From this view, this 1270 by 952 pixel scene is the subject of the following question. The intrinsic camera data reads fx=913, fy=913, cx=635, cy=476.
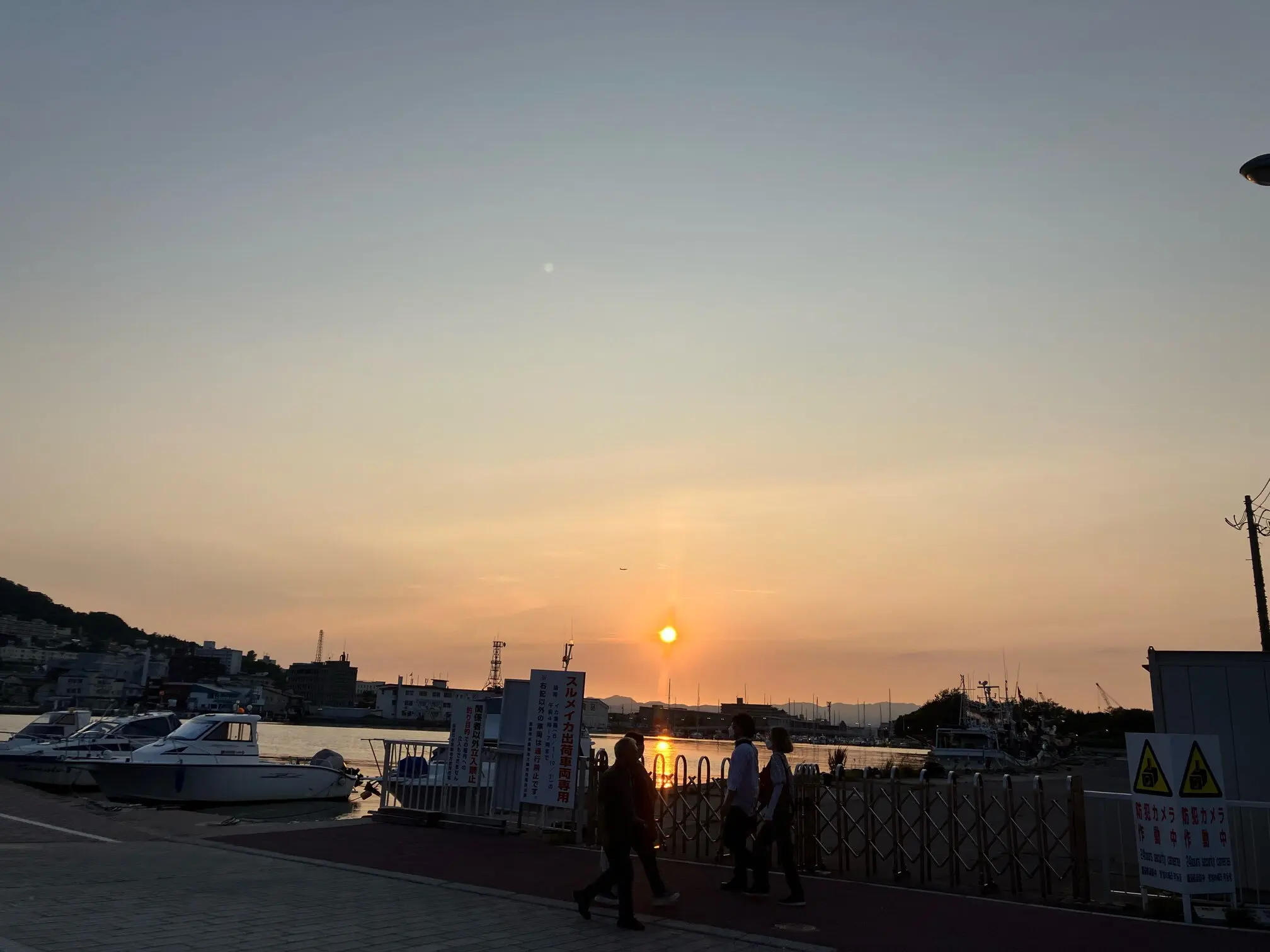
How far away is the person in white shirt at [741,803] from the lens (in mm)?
10547

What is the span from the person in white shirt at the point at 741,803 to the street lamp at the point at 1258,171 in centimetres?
779

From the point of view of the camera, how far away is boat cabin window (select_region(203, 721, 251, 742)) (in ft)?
96.3

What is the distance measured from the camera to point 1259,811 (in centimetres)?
1193

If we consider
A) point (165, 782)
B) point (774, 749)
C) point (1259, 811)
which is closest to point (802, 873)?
point (774, 749)

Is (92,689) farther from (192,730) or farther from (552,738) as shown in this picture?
(552,738)

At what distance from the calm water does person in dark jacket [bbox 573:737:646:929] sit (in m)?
3.07

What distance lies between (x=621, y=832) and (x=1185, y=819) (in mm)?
5928

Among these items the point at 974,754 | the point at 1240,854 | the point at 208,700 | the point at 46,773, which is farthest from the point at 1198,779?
the point at 208,700

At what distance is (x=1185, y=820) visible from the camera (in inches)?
376

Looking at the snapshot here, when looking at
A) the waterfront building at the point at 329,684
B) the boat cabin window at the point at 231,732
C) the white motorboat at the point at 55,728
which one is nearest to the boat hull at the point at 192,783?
the boat cabin window at the point at 231,732

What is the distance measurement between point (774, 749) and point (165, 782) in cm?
2412

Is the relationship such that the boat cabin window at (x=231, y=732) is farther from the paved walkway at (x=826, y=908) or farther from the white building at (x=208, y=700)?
the white building at (x=208, y=700)

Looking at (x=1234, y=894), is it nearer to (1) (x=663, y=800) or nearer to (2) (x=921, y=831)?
(2) (x=921, y=831)

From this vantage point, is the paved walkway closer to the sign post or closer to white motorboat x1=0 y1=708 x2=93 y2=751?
the sign post
